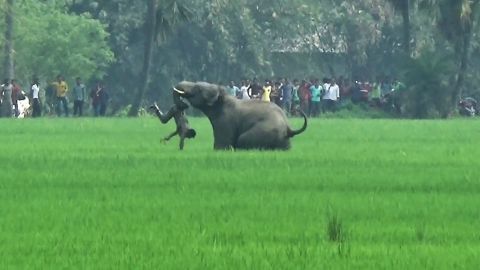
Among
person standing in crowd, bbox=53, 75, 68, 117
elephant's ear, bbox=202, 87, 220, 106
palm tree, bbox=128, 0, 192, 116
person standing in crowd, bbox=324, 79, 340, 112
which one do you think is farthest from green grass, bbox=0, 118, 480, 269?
person standing in crowd, bbox=324, 79, 340, 112

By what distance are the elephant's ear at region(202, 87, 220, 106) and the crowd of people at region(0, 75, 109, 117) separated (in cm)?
3614

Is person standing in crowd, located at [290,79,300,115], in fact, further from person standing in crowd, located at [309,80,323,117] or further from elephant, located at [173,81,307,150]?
elephant, located at [173,81,307,150]

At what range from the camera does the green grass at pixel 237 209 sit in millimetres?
12367

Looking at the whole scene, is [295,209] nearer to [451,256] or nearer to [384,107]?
→ [451,256]

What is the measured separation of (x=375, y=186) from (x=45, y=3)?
62.6 meters

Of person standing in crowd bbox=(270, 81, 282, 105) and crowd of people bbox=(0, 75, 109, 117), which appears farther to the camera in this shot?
person standing in crowd bbox=(270, 81, 282, 105)

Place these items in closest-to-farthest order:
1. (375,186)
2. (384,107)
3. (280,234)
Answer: (280,234)
(375,186)
(384,107)

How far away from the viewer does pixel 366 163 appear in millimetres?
24609

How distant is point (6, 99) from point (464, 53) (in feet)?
51.7

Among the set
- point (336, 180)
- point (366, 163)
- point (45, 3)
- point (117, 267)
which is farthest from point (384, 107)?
point (117, 267)

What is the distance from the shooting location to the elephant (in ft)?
93.2

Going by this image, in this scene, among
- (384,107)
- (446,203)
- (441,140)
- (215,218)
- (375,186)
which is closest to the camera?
(215,218)

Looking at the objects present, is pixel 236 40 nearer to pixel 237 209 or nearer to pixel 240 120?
pixel 240 120

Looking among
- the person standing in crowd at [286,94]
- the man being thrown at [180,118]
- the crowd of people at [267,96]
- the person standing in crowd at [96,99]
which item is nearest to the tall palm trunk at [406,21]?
the crowd of people at [267,96]
